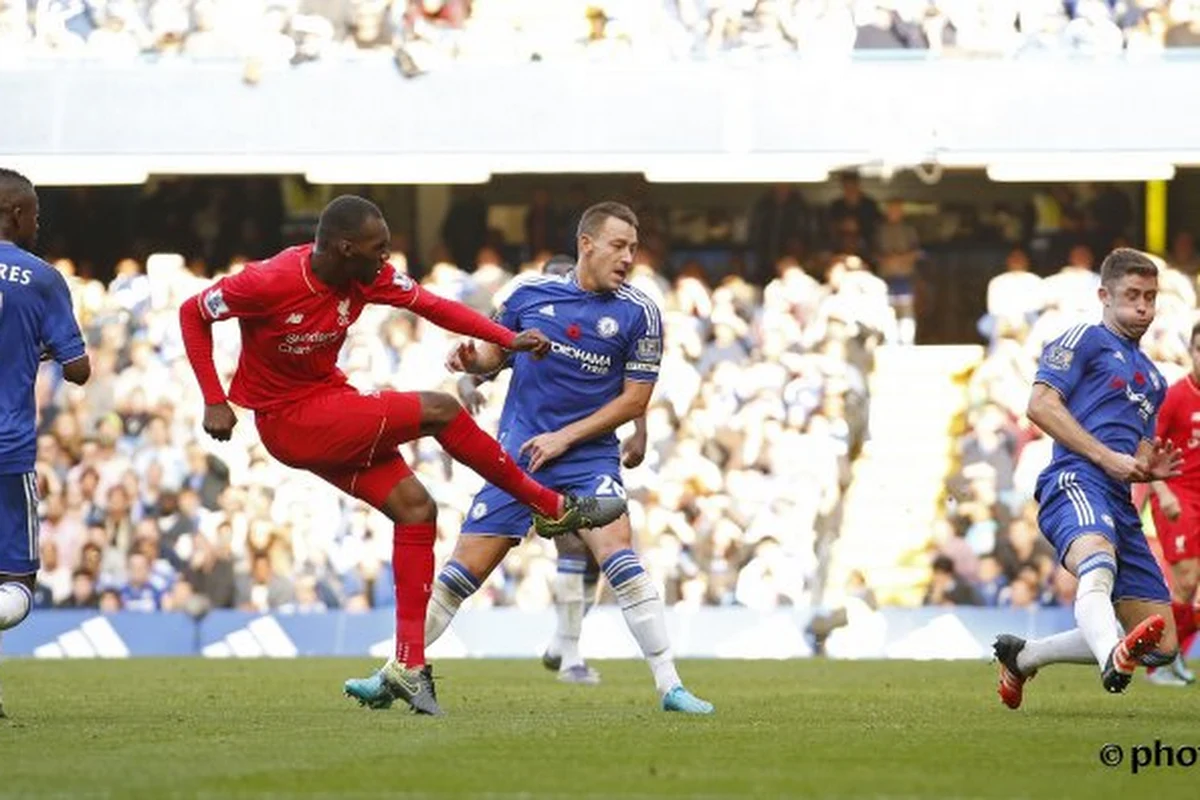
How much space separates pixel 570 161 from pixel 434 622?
1249cm

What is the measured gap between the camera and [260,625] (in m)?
21.6

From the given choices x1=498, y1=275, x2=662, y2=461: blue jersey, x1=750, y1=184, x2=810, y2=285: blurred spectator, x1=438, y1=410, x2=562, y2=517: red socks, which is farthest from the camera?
x1=750, y1=184, x2=810, y2=285: blurred spectator

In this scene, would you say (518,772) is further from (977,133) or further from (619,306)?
(977,133)

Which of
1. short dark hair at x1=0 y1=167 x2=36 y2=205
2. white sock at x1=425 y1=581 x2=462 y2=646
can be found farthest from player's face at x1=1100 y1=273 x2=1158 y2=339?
short dark hair at x1=0 y1=167 x2=36 y2=205

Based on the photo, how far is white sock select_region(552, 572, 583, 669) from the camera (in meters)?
16.1

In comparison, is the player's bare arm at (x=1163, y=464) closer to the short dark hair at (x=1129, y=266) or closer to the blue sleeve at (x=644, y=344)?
the short dark hair at (x=1129, y=266)

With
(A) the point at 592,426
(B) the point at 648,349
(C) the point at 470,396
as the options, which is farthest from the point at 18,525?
(C) the point at 470,396

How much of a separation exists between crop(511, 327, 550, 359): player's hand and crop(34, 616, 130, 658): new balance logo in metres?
11.3

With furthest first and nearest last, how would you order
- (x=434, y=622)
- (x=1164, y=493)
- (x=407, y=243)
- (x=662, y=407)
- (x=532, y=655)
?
(x=407, y=243)
(x=662, y=407)
(x=532, y=655)
(x=1164, y=493)
(x=434, y=622)

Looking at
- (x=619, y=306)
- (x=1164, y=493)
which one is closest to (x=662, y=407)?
(x=1164, y=493)

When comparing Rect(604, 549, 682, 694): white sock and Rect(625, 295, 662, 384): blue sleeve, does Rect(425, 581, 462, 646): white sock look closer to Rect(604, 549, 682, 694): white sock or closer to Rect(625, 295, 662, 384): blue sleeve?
Rect(604, 549, 682, 694): white sock

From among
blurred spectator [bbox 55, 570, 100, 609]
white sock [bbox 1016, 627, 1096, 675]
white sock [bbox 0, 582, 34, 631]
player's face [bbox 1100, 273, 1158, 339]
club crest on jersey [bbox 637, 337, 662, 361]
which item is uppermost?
player's face [bbox 1100, 273, 1158, 339]

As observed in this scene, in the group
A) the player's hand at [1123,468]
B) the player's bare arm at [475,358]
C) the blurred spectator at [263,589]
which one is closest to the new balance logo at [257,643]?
the blurred spectator at [263,589]

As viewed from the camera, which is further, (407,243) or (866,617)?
(407,243)
